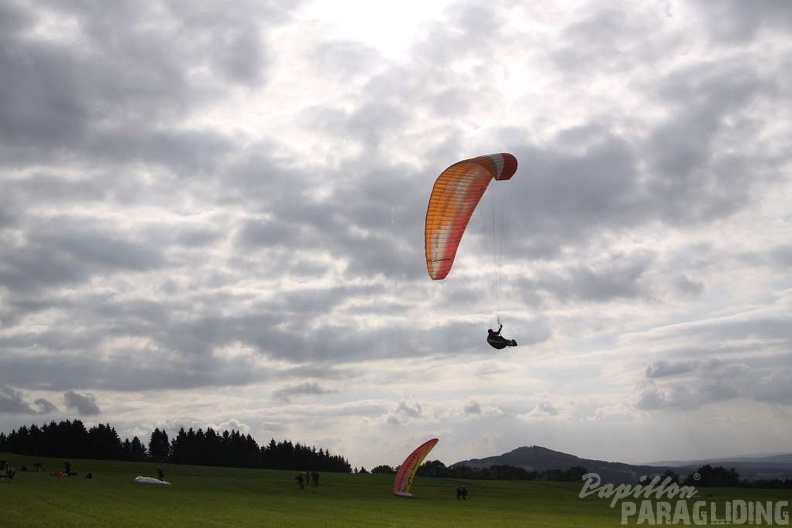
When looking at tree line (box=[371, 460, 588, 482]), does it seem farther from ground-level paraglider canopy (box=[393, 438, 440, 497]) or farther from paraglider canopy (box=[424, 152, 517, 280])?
paraglider canopy (box=[424, 152, 517, 280])

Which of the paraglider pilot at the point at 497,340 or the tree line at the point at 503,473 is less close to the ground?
the paraglider pilot at the point at 497,340

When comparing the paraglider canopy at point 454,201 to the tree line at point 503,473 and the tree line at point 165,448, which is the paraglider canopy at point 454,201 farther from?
the tree line at point 165,448

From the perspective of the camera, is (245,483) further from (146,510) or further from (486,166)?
(486,166)

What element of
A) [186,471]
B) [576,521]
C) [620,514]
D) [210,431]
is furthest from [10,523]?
[210,431]

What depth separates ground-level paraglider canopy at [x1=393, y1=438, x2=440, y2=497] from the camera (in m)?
56.4

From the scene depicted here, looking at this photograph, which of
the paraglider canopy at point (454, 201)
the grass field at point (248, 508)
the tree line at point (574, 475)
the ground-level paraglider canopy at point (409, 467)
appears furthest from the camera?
the tree line at point (574, 475)

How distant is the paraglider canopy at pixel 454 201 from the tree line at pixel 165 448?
117334 mm

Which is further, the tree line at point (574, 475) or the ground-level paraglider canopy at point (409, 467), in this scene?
the tree line at point (574, 475)

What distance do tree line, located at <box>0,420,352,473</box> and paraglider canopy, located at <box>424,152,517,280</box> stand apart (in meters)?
117

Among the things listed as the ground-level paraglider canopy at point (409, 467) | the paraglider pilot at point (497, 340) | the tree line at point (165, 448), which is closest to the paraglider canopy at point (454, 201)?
the paraglider pilot at point (497, 340)

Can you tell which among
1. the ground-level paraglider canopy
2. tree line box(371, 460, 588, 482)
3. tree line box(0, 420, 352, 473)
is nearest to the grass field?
the ground-level paraglider canopy

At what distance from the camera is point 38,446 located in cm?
13938

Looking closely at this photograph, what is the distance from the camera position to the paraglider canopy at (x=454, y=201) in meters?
35.2

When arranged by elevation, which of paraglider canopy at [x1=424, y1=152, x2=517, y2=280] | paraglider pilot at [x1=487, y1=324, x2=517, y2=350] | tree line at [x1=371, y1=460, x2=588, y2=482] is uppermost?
paraglider canopy at [x1=424, y1=152, x2=517, y2=280]
